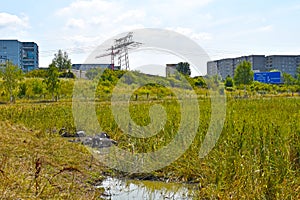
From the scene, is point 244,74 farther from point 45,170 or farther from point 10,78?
point 45,170

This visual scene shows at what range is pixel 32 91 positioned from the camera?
29.6m

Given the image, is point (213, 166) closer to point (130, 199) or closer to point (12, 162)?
point (130, 199)

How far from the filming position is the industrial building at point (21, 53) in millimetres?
69688

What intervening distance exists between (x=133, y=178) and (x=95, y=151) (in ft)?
4.70

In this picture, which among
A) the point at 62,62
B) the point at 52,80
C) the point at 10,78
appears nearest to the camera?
the point at 10,78

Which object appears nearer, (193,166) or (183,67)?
(193,166)

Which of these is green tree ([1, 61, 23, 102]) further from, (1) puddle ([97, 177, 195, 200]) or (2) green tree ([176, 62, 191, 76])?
(1) puddle ([97, 177, 195, 200])

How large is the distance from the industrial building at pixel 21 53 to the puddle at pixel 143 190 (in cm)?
6289

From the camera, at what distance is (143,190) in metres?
5.14

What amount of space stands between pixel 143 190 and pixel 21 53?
71523 mm

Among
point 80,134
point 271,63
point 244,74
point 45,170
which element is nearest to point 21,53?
point 244,74

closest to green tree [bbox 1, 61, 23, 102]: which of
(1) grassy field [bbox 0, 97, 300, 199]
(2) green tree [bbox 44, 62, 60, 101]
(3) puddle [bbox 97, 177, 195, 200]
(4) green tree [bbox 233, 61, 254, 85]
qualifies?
(2) green tree [bbox 44, 62, 60, 101]

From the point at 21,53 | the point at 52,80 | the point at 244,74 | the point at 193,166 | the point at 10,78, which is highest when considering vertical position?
the point at 21,53

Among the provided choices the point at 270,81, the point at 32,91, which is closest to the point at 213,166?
the point at 32,91
